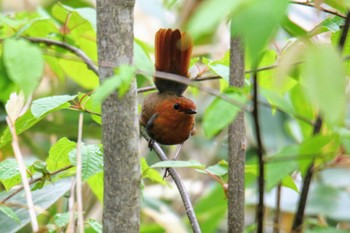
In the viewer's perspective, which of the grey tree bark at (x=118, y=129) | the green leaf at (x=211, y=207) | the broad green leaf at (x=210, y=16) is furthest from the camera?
the green leaf at (x=211, y=207)

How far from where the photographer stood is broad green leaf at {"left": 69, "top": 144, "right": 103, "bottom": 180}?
43.8 inches

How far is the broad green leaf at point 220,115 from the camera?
2.43 ft

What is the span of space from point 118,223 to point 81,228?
0.17ft

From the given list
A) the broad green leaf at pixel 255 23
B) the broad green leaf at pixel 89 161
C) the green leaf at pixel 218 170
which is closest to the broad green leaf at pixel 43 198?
the broad green leaf at pixel 89 161

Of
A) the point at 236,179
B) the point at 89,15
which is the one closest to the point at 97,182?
the point at 89,15

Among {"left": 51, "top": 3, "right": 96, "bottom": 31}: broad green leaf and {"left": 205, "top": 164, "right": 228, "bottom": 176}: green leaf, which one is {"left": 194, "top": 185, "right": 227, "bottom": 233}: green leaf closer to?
{"left": 51, "top": 3, "right": 96, "bottom": 31}: broad green leaf

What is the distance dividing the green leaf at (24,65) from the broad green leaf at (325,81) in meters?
0.31

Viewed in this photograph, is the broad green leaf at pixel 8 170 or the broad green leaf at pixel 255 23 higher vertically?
the broad green leaf at pixel 255 23

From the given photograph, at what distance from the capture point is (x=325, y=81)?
566 millimetres

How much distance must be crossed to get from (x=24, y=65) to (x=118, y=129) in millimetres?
205

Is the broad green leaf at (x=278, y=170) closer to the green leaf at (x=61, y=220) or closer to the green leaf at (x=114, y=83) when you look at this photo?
the green leaf at (x=114, y=83)

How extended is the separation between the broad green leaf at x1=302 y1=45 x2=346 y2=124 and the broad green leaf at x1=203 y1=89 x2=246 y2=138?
17cm

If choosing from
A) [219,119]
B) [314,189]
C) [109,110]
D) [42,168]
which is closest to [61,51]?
[42,168]

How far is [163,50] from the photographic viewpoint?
1567 millimetres
